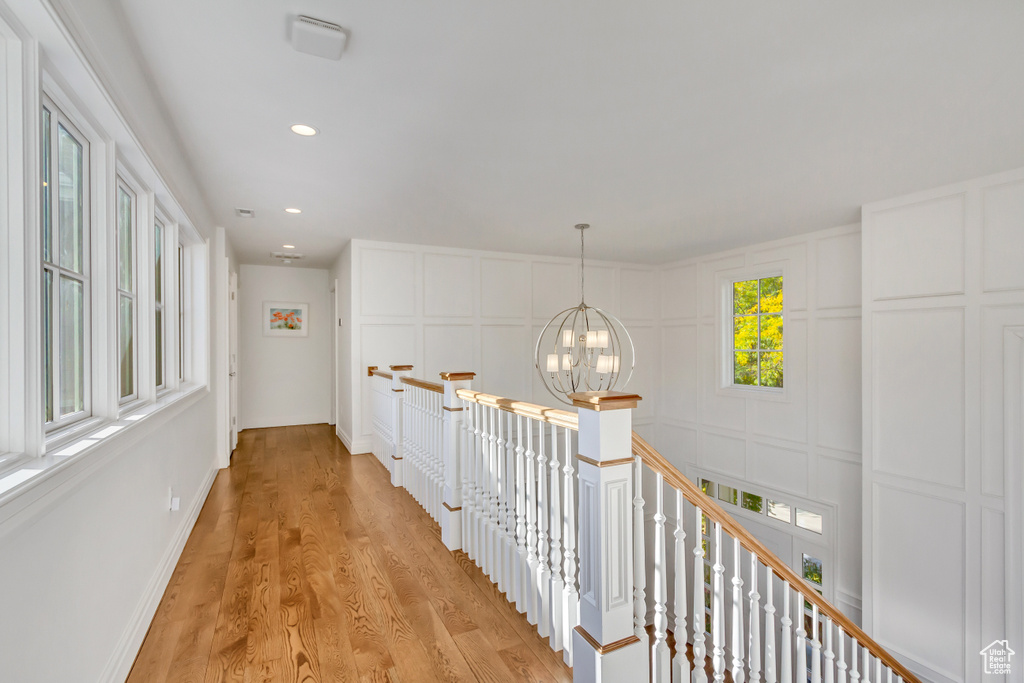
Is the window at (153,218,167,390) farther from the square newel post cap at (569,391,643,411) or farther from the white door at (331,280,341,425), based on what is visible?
Result: the white door at (331,280,341,425)

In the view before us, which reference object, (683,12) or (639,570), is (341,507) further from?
(683,12)

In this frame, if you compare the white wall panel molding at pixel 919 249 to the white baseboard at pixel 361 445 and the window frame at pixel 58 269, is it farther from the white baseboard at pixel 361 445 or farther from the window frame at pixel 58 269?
the window frame at pixel 58 269

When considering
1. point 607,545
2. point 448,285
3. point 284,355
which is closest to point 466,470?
point 607,545

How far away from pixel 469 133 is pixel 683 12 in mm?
1271

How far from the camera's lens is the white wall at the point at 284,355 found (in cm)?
695

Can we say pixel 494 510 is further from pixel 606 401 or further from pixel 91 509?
pixel 91 509

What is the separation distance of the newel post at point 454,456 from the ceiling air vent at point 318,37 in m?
1.61

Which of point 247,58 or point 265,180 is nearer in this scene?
point 247,58

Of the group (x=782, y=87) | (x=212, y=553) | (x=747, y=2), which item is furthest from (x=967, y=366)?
(x=212, y=553)

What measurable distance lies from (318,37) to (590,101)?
1.21 m

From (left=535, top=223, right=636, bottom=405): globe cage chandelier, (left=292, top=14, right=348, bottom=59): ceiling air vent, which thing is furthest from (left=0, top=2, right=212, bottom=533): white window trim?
(left=535, top=223, right=636, bottom=405): globe cage chandelier

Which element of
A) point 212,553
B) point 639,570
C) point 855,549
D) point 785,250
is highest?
point 785,250

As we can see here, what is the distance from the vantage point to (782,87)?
2.18 meters

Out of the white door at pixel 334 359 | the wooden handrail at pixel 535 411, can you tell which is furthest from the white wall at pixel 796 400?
the white door at pixel 334 359
